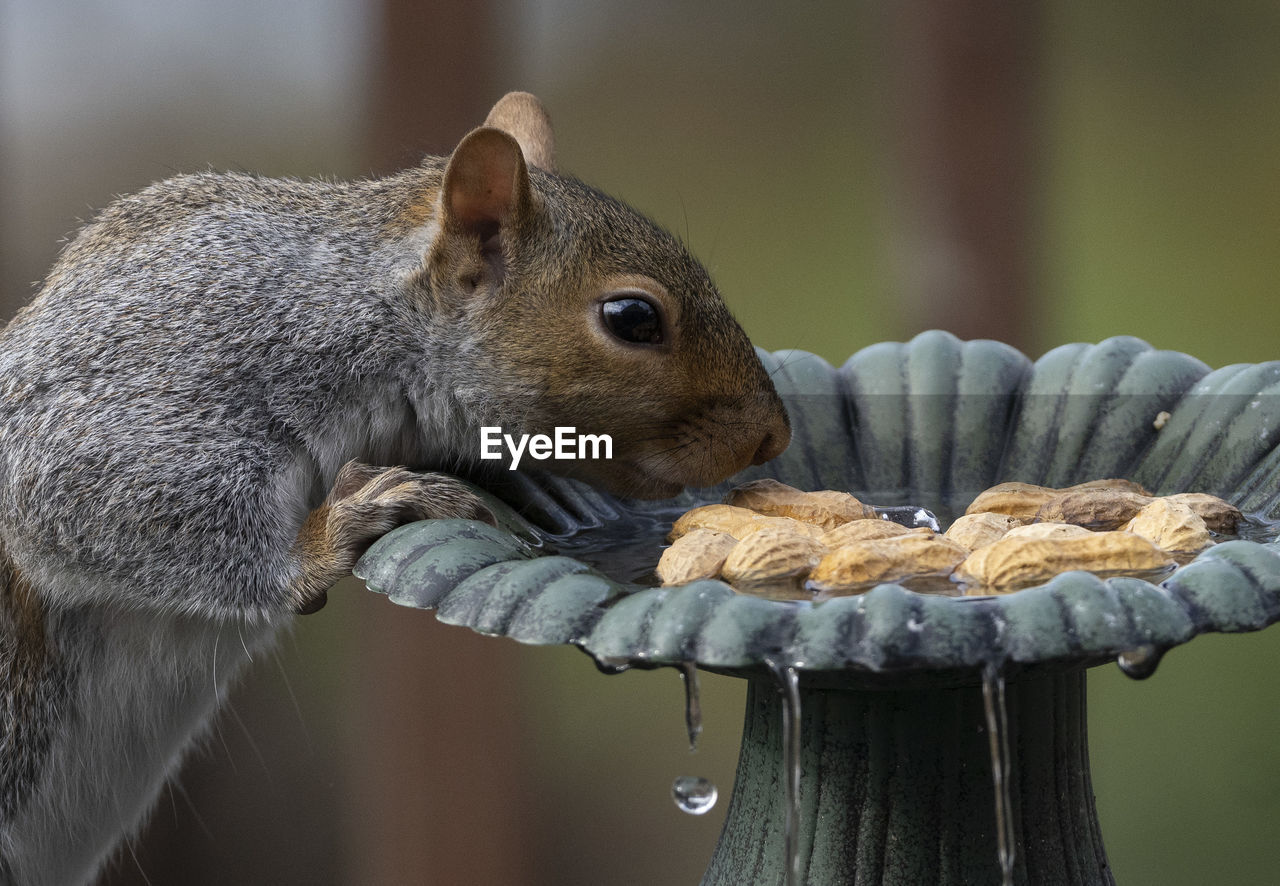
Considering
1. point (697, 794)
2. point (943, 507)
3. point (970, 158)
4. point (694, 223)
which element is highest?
point (694, 223)

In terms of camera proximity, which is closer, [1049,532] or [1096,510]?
[1049,532]

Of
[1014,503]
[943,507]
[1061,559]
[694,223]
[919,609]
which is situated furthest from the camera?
[694,223]

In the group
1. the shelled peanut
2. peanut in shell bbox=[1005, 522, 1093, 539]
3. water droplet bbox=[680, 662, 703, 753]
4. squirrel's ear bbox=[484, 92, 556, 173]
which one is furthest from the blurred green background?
water droplet bbox=[680, 662, 703, 753]

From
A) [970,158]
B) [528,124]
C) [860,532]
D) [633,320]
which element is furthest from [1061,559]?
[970,158]

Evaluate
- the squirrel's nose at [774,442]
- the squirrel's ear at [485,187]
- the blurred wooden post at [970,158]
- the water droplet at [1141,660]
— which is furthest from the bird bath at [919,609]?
the blurred wooden post at [970,158]

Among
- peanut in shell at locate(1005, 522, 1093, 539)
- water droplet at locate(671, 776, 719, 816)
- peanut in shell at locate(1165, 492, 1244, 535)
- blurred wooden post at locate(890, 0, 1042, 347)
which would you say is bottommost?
water droplet at locate(671, 776, 719, 816)

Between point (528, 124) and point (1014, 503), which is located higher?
point (528, 124)

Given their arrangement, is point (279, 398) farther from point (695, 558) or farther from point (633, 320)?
point (695, 558)

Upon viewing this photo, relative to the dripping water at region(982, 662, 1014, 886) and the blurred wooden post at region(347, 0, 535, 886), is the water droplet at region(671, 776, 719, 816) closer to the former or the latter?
the dripping water at region(982, 662, 1014, 886)

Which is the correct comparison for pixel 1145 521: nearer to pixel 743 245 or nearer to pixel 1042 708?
pixel 1042 708
